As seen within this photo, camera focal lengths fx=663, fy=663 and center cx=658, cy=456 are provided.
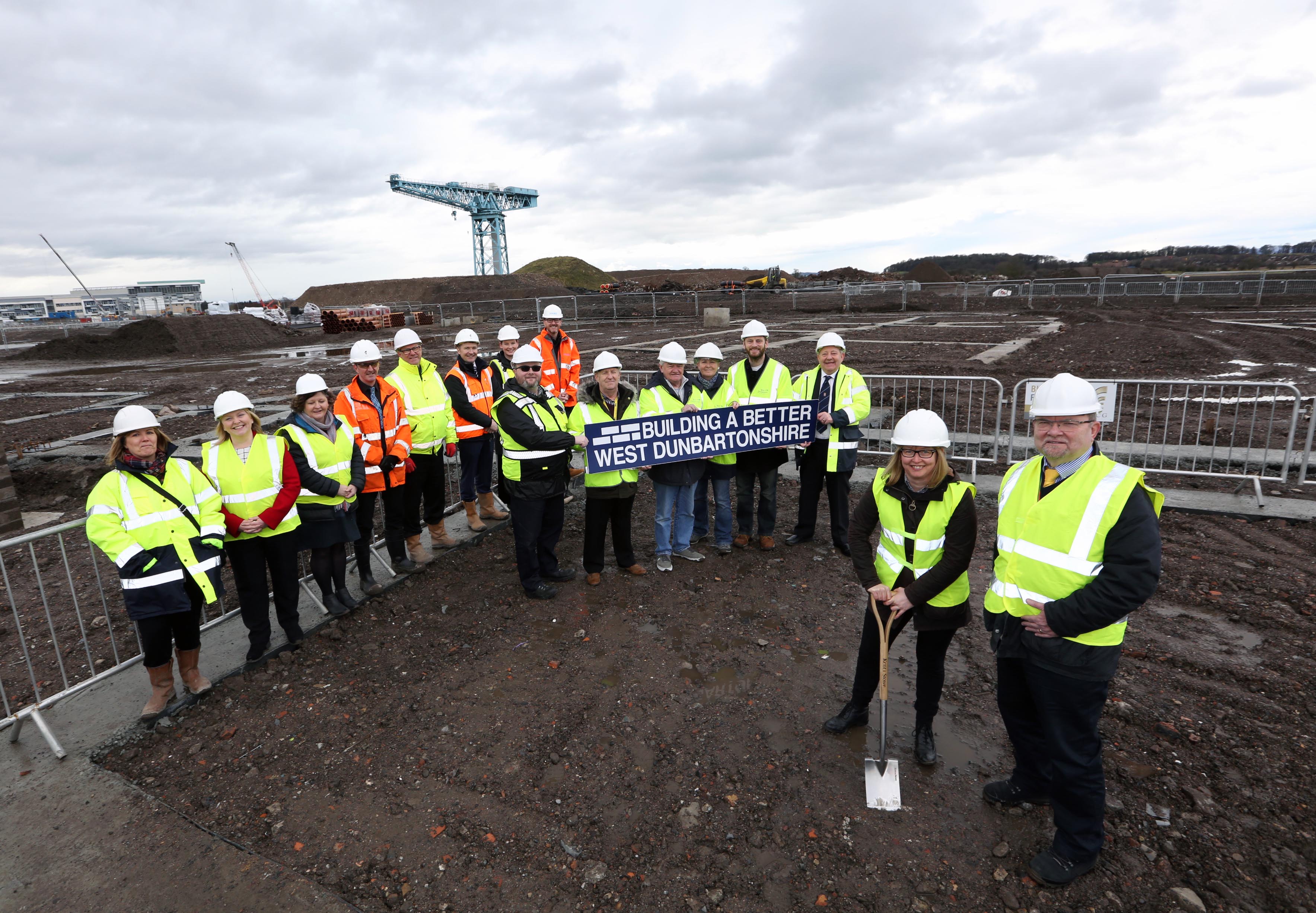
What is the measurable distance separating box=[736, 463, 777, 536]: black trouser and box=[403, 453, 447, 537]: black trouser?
3.06 metres

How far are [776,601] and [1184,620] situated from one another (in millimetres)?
3139

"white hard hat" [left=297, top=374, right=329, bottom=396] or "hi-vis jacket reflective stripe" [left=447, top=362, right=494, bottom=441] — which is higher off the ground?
"white hard hat" [left=297, top=374, right=329, bottom=396]

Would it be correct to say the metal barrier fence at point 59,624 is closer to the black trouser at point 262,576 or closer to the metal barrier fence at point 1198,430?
the black trouser at point 262,576

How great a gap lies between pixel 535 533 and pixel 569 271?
81.2m

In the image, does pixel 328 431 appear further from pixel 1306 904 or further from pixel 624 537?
pixel 1306 904

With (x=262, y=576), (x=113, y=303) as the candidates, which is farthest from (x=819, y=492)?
(x=113, y=303)

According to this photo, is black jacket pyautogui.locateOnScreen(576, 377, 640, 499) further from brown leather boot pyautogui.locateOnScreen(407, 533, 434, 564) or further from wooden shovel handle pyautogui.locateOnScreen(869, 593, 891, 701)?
wooden shovel handle pyautogui.locateOnScreen(869, 593, 891, 701)

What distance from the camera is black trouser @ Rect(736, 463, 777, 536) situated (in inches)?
263

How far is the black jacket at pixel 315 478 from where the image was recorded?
493cm

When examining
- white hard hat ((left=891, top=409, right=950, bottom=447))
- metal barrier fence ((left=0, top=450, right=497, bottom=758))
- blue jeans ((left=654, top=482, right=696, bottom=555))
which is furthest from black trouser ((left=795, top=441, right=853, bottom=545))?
metal barrier fence ((left=0, top=450, right=497, bottom=758))

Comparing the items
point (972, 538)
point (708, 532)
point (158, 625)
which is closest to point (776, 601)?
point (708, 532)

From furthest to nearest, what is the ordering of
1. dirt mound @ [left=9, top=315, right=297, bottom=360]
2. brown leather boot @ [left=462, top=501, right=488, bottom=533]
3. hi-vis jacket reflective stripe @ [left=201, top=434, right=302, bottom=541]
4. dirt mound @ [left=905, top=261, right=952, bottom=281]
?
dirt mound @ [left=905, top=261, right=952, bottom=281] < dirt mound @ [left=9, top=315, right=297, bottom=360] < brown leather boot @ [left=462, top=501, right=488, bottom=533] < hi-vis jacket reflective stripe @ [left=201, top=434, right=302, bottom=541]

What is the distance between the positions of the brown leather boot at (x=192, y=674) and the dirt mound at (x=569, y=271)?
246 feet

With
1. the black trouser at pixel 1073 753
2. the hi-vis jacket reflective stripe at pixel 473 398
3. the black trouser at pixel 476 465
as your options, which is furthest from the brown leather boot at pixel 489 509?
the black trouser at pixel 1073 753
